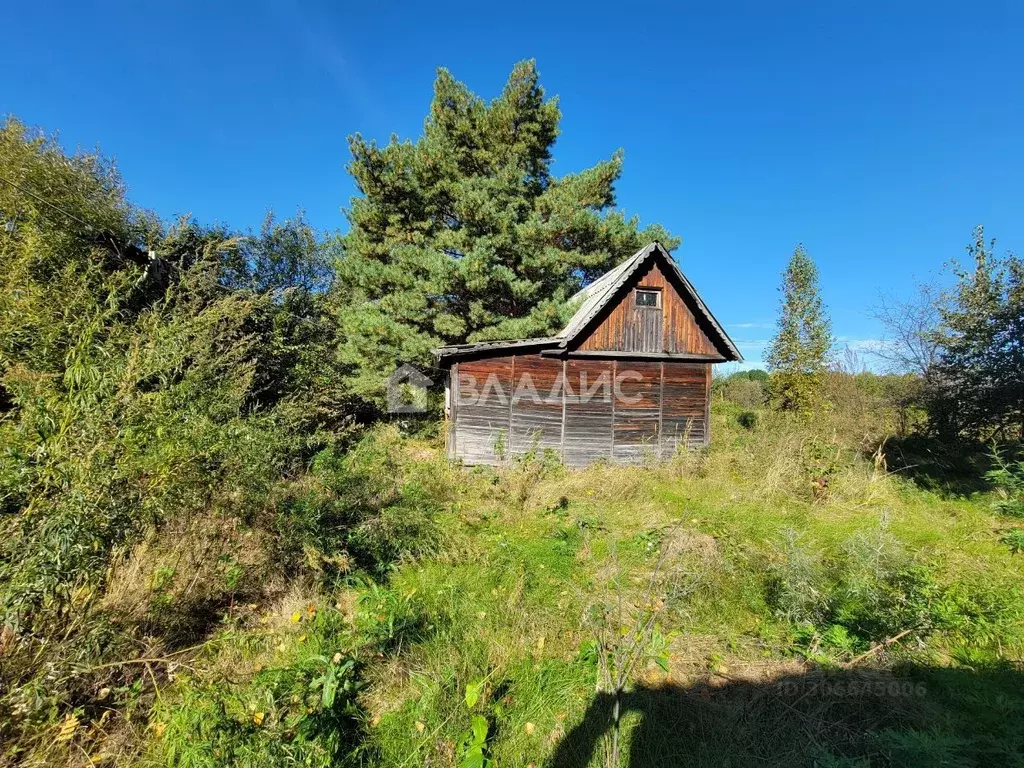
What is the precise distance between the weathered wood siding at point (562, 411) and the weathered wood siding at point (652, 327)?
490mm

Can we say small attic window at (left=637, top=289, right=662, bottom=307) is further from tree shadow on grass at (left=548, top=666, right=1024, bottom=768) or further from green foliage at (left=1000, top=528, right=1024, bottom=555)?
tree shadow on grass at (left=548, top=666, right=1024, bottom=768)

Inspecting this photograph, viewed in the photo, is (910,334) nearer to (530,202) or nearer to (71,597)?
(530,202)

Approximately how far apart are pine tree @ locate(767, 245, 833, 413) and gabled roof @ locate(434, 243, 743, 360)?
10780 mm

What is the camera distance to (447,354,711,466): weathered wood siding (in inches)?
402

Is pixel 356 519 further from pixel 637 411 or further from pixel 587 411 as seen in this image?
pixel 637 411

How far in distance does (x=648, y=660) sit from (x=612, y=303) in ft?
28.3

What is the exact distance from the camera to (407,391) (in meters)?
13.9

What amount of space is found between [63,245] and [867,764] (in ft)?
30.1

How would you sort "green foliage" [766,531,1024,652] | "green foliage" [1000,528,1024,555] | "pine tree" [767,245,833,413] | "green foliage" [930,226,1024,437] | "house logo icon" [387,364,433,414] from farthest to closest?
"pine tree" [767,245,833,413] → "house logo icon" [387,364,433,414] → "green foliage" [930,226,1024,437] → "green foliage" [1000,528,1024,555] → "green foliage" [766,531,1024,652]

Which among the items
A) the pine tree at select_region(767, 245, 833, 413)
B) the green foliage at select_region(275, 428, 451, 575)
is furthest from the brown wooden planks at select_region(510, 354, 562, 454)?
the pine tree at select_region(767, 245, 833, 413)

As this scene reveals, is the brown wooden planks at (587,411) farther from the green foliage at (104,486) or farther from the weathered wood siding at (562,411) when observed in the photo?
the green foliage at (104,486)

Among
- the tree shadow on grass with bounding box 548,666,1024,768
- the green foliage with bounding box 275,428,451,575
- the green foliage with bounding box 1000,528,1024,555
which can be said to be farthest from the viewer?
the green foliage with bounding box 1000,528,1024,555

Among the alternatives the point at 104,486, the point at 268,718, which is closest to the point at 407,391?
the point at 104,486

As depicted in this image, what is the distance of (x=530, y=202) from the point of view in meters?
13.2
